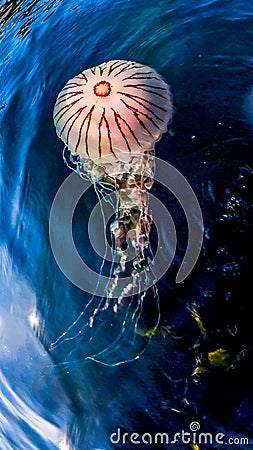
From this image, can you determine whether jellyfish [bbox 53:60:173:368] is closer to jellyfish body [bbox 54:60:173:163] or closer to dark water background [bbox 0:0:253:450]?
jellyfish body [bbox 54:60:173:163]

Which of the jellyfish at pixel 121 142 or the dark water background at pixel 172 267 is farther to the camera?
the jellyfish at pixel 121 142

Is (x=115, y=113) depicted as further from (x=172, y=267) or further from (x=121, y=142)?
(x=172, y=267)

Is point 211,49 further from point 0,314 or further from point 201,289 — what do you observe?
point 0,314

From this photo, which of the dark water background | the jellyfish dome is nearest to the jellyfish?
the jellyfish dome

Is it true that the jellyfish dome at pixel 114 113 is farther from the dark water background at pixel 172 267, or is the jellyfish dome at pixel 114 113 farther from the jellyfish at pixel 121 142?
the dark water background at pixel 172 267

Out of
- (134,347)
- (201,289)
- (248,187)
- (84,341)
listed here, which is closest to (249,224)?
(248,187)

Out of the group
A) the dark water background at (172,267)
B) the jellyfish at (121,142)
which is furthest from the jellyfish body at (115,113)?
the dark water background at (172,267)
